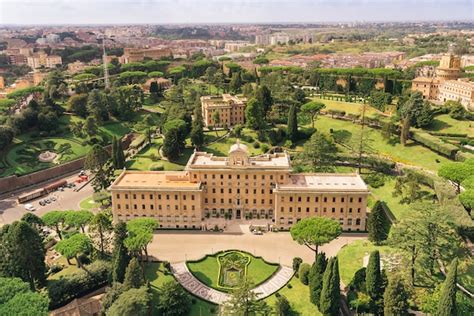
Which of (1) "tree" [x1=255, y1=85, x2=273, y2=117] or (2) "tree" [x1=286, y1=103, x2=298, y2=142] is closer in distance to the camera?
(2) "tree" [x1=286, y1=103, x2=298, y2=142]

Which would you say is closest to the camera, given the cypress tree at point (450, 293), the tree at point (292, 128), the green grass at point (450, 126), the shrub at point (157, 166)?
the cypress tree at point (450, 293)

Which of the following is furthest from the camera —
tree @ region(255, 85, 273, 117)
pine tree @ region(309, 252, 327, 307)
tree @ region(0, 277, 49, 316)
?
tree @ region(255, 85, 273, 117)

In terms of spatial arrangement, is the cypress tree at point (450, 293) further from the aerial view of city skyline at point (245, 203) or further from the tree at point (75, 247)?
the tree at point (75, 247)

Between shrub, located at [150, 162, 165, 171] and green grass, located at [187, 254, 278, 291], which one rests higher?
shrub, located at [150, 162, 165, 171]

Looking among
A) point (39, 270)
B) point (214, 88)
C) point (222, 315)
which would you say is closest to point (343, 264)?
point (222, 315)

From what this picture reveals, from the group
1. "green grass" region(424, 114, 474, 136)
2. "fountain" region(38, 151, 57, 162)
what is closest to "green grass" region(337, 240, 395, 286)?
"green grass" region(424, 114, 474, 136)

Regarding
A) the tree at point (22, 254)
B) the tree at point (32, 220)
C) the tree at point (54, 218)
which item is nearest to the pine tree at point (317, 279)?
the tree at point (22, 254)

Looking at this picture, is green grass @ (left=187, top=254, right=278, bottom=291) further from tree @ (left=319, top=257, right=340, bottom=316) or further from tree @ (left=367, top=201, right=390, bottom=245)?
tree @ (left=367, top=201, right=390, bottom=245)
